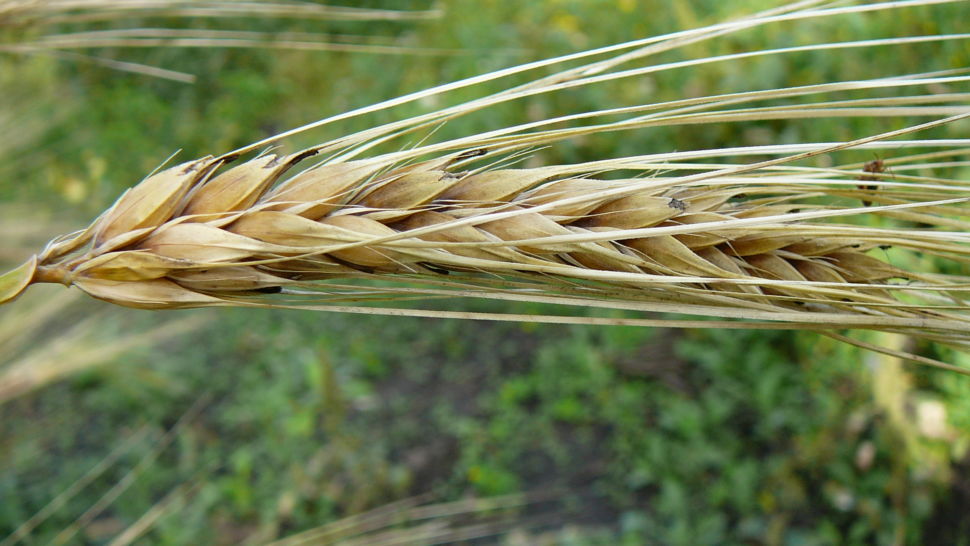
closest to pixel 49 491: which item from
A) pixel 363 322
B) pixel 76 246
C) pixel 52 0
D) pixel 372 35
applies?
pixel 363 322

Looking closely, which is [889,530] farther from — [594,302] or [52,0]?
[52,0]

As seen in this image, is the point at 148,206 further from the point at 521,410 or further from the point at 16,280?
the point at 521,410

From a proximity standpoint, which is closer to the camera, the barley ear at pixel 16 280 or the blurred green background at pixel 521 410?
the barley ear at pixel 16 280

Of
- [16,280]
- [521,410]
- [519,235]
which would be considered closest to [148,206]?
[16,280]

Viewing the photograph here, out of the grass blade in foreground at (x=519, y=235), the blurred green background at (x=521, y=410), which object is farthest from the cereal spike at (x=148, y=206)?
the blurred green background at (x=521, y=410)

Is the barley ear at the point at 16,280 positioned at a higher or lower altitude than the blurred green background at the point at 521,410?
lower

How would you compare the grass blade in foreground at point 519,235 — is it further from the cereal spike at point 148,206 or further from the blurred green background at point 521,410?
the blurred green background at point 521,410
